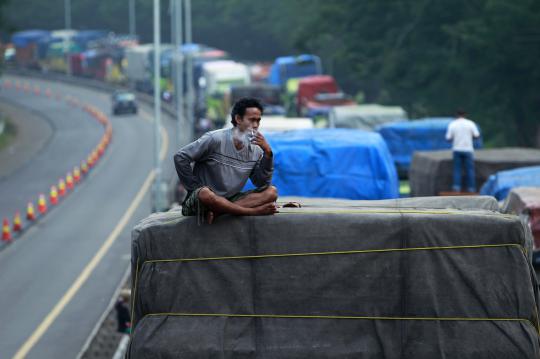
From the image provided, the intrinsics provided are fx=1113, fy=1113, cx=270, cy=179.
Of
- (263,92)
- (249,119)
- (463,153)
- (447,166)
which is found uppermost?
(249,119)

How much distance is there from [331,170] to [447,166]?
13.5 ft

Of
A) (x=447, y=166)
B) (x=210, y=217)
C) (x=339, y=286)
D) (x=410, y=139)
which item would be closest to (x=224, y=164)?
(x=210, y=217)

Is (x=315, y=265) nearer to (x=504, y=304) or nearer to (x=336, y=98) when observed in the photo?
(x=504, y=304)

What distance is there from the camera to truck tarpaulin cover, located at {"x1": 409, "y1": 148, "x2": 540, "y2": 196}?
19.3 m

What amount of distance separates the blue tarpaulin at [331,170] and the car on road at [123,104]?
61.0m

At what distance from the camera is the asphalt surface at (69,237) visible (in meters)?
21.6

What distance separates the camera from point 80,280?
26.9 m

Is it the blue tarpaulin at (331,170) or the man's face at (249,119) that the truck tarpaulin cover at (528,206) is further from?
the man's face at (249,119)

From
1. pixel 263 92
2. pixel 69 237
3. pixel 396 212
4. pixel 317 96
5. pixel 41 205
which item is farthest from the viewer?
pixel 317 96

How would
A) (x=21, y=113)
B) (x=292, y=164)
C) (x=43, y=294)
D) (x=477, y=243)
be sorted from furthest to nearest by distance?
(x=21, y=113) < (x=43, y=294) < (x=292, y=164) < (x=477, y=243)

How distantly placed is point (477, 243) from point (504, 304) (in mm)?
427

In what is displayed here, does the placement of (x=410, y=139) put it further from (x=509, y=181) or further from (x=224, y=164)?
(x=224, y=164)

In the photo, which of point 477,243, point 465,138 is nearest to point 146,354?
point 477,243

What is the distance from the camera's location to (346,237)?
7203mm
